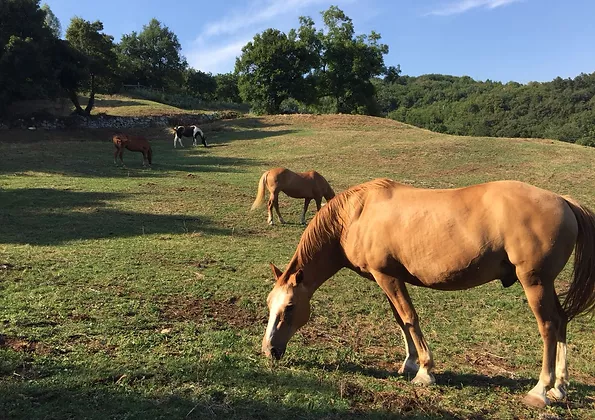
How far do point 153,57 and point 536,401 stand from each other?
66.9 m

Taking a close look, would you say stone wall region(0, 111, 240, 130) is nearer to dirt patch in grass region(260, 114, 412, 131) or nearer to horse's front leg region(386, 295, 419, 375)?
dirt patch in grass region(260, 114, 412, 131)

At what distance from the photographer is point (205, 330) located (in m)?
4.79

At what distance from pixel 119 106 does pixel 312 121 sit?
18468 millimetres

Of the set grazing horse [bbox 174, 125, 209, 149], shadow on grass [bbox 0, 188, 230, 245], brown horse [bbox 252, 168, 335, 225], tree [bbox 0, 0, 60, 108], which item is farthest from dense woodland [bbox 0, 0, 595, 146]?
brown horse [bbox 252, 168, 335, 225]

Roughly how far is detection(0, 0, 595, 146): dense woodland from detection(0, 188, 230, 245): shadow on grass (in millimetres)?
21883

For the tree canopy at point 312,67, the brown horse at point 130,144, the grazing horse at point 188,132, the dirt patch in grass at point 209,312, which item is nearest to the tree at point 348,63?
the tree canopy at point 312,67

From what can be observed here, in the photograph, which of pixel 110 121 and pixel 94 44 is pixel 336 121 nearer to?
pixel 110 121

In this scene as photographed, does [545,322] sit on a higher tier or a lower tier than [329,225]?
lower

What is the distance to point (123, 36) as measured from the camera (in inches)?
2479

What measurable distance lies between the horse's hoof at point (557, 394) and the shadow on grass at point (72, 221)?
749 cm

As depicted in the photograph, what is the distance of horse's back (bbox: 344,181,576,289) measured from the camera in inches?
132

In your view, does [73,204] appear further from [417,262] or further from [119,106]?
[119,106]

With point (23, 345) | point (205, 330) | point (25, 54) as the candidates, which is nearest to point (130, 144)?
point (25, 54)

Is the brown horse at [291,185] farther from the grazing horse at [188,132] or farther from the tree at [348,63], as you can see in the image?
the tree at [348,63]
